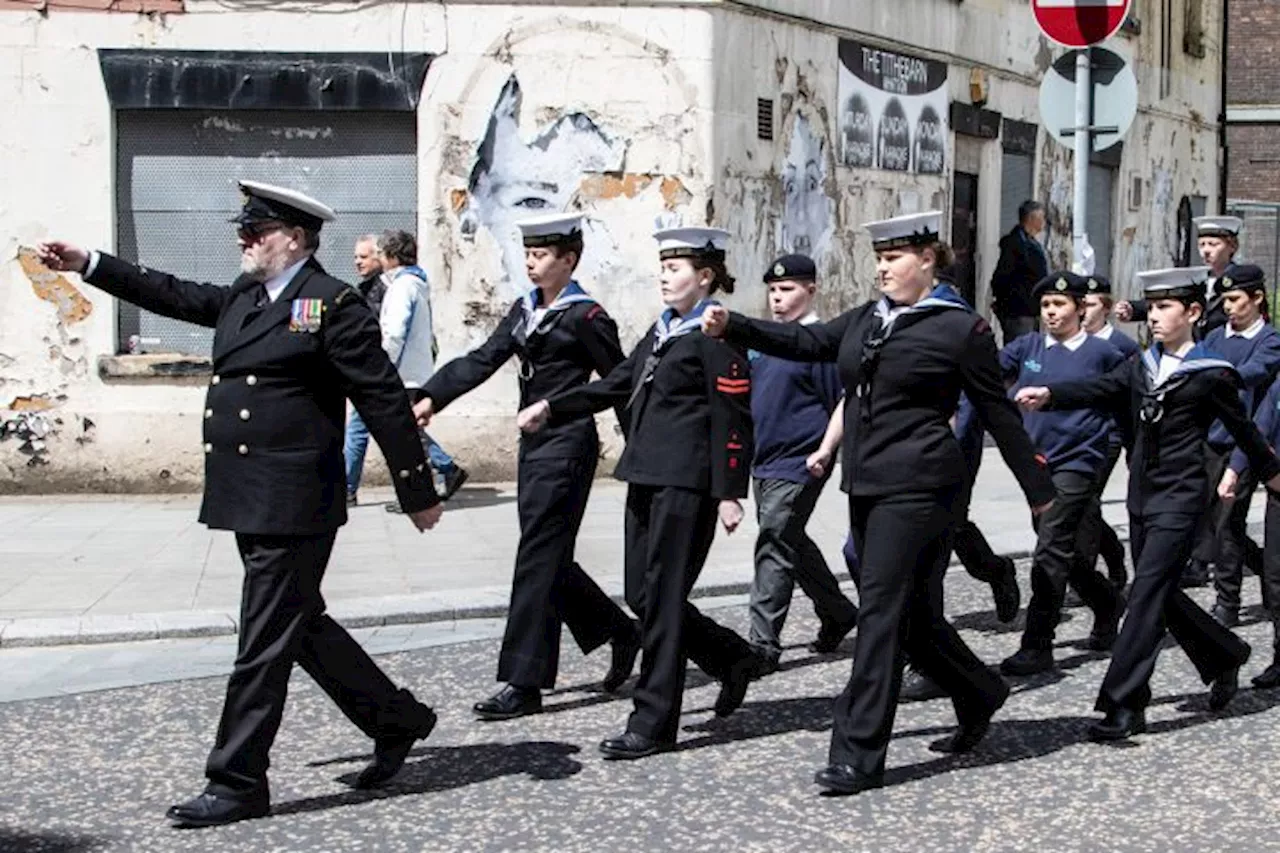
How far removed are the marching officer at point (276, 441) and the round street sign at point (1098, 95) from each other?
7886mm

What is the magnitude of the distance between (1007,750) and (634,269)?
28.3 ft

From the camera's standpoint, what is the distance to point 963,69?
66.3 ft

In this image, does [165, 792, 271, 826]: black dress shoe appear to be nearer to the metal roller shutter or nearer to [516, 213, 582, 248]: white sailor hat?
[516, 213, 582, 248]: white sailor hat

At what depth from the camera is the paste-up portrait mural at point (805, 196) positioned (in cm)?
1727

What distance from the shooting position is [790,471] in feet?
29.9

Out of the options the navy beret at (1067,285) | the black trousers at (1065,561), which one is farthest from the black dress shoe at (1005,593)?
the navy beret at (1067,285)

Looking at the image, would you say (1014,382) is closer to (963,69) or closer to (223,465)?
(223,465)

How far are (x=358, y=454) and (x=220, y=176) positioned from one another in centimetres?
248

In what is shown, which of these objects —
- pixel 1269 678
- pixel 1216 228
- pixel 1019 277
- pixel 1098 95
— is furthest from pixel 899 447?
pixel 1019 277

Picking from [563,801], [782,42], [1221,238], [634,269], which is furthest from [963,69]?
[563,801]

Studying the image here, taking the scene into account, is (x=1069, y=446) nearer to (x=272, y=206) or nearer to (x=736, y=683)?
(x=736, y=683)

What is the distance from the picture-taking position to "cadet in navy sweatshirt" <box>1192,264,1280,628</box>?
10.2m

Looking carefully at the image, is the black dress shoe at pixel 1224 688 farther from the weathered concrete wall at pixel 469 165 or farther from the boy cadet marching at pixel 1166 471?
the weathered concrete wall at pixel 469 165

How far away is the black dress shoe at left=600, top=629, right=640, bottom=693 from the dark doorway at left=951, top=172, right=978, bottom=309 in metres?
11.9
